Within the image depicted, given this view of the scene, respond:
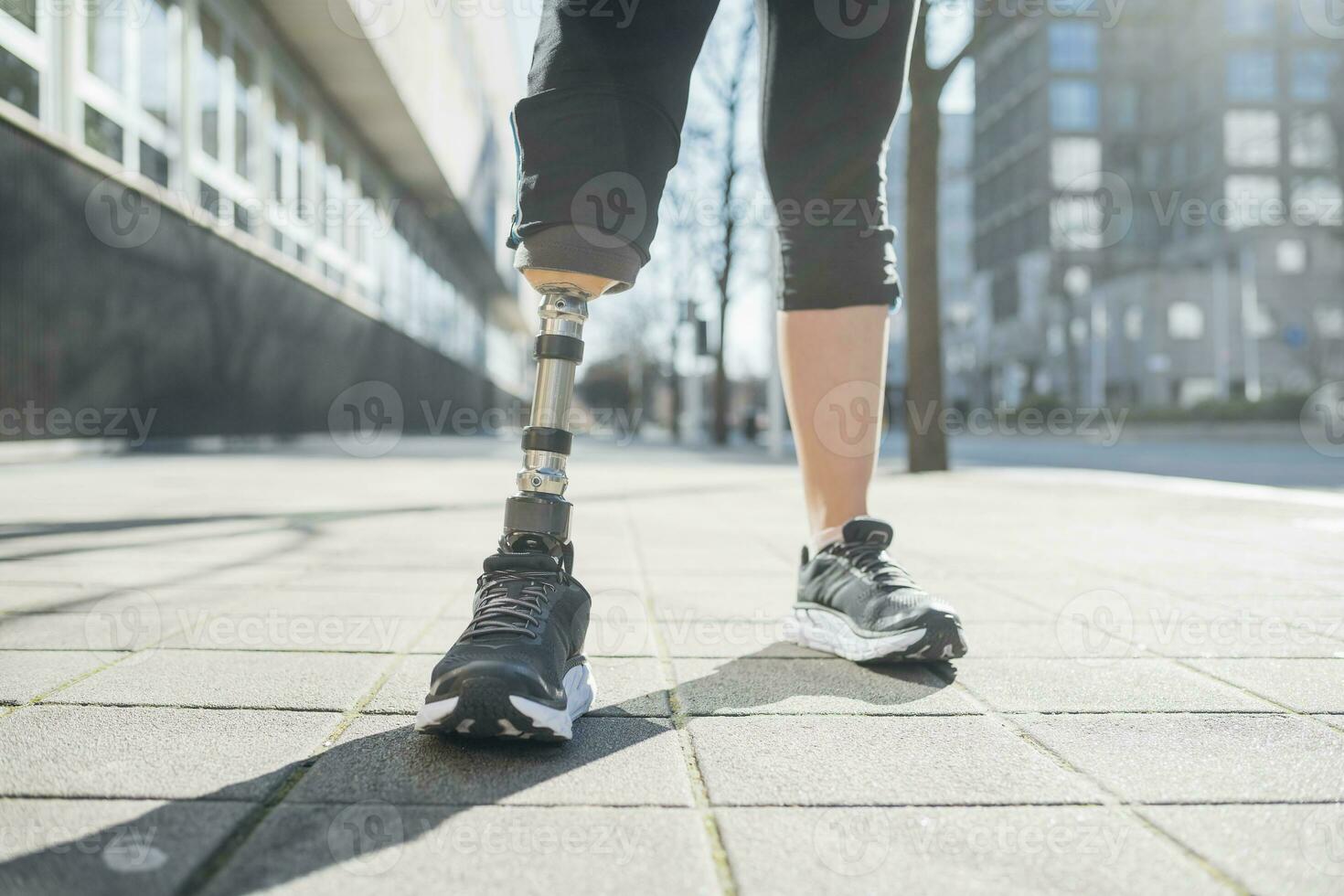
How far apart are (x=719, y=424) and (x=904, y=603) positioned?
20.8 meters

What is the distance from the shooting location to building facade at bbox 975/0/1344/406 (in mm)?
43781

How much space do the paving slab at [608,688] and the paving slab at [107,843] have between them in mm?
376

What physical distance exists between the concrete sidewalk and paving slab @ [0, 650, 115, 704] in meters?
0.01

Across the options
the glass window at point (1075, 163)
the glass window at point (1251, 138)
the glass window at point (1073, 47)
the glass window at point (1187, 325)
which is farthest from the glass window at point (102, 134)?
the glass window at point (1073, 47)

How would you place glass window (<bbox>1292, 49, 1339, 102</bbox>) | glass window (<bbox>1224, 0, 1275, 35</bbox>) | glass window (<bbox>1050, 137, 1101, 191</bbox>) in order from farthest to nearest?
glass window (<bbox>1050, 137, 1101, 191</bbox>) → glass window (<bbox>1224, 0, 1275, 35</bbox>) → glass window (<bbox>1292, 49, 1339, 102</bbox>)

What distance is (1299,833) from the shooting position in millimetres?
1016

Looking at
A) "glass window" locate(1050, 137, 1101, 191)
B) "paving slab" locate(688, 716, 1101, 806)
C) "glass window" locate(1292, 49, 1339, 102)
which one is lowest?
"paving slab" locate(688, 716, 1101, 806)

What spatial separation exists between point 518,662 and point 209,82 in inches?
537

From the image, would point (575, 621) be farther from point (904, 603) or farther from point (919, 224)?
point (919, 224)

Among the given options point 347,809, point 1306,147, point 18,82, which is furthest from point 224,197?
point 1306,147

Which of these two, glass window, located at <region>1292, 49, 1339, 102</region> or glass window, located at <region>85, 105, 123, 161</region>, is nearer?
glass window, located at <region>85, 105, 123, 161</region>

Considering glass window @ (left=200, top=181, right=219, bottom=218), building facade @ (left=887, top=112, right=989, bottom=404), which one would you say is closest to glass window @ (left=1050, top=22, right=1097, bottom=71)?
building facade @ (left=887, top=112, right=989, bottom=404)

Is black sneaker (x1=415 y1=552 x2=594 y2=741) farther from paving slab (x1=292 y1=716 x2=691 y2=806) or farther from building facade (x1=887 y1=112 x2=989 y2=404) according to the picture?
building facade (x1=887 y1=112 x2=989 y2=404)

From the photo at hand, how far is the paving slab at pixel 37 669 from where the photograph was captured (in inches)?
59.3
